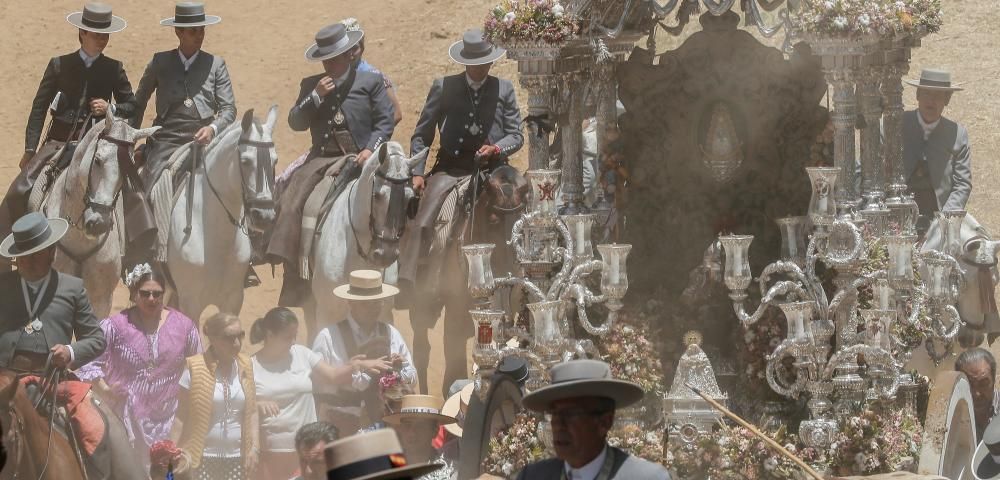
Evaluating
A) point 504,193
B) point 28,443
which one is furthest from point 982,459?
point 504,193

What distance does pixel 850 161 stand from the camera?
14961 millimetres

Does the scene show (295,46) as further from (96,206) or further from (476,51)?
(96,206)

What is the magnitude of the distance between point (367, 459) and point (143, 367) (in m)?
7.66

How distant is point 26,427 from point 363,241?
5.36 metres

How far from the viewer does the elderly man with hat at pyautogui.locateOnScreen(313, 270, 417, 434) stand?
15000 millimetres

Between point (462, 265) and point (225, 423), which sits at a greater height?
point (225, 423)

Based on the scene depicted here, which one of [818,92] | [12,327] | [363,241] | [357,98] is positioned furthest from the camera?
[357,98]

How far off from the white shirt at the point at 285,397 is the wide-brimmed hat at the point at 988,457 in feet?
15.5

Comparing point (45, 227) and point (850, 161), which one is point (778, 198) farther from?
point (45, 227)

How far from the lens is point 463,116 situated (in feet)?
61.8

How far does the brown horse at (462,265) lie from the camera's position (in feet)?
58.8

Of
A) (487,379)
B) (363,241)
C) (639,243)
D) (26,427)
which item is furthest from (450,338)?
(26,427)

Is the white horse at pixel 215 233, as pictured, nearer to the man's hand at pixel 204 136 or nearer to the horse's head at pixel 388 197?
the man's hand at pixel 204 136

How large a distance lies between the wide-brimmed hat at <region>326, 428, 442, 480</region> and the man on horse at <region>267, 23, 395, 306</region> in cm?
1082
